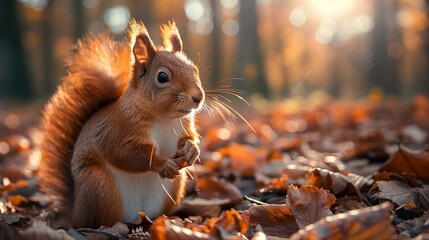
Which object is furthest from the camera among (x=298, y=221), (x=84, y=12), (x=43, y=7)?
(x=43, y=7)

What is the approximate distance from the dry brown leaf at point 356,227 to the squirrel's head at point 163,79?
0.82 meters

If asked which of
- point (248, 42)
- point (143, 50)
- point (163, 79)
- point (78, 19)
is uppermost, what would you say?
point (78, 19)

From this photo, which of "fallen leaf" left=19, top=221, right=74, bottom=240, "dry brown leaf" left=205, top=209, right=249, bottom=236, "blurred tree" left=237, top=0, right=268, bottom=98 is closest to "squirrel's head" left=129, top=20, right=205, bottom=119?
"dry brown leaf" left=205, top=209, right=249, bottom=236

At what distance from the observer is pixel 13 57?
64.5 ft

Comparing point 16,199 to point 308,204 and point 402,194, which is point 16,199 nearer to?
point 308,204

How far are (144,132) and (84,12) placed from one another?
1813cm

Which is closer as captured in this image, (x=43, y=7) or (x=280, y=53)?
(x=43, y=7)

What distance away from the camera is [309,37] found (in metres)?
34.8

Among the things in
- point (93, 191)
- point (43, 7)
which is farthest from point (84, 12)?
point (93, 191)

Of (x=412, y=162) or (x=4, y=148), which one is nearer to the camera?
(x=412, y=162)

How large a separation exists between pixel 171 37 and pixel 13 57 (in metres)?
19.1

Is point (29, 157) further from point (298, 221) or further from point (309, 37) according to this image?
point (309, 37)

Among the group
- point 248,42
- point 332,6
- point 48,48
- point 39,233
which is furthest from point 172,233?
point 48,48

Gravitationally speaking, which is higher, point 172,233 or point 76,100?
point 76,100
